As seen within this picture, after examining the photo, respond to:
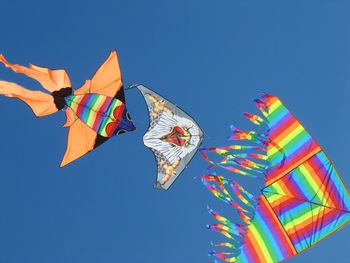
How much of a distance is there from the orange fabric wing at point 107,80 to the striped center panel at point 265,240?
9.75ft

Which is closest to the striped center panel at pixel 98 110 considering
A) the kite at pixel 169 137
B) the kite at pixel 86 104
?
the kite at pixel 86 104

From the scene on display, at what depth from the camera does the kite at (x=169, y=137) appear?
A: 29.3ft

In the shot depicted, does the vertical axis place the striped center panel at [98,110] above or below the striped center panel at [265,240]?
above

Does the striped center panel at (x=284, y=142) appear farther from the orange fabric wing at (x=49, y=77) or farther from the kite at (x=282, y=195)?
the orange fabric wing at (x=49, y=77)

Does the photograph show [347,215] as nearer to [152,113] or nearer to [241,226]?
[241,226]

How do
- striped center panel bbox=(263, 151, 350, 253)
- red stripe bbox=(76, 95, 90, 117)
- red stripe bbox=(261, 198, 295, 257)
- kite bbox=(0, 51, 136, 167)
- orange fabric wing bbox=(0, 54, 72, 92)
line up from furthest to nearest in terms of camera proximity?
red stripe bbox=(76, 95, 90, 117), kite bbox=(0, 51, 136, 167), orange fabric wing bbox=(0, 54, 72, 92), red stripe bbox=(261, 198, 295, 257), striped center panel bbox=(263, 151, 350, 253)

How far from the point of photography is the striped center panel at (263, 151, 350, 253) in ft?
26.1

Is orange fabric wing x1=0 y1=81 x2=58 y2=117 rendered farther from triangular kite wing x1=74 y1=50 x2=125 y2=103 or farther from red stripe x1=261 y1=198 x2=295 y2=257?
red stripe x1=261 y1=198 x2=295 y2=257

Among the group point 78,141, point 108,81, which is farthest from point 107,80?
point 78,141

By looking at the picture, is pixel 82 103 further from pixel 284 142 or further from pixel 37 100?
pixel 284 142

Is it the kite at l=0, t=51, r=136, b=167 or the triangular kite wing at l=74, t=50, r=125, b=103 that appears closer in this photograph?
the kite at l=0, t=51, r=136, b=167

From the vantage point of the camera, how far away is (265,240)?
8188 mm

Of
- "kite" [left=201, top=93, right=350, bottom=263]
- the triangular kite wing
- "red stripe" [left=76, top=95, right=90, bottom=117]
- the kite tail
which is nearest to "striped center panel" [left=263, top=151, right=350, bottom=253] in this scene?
"kite" [left=201, top=93, right=350, bottom=263]

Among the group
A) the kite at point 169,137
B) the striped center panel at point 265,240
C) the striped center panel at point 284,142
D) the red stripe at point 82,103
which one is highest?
the red stripe at point 82,103
